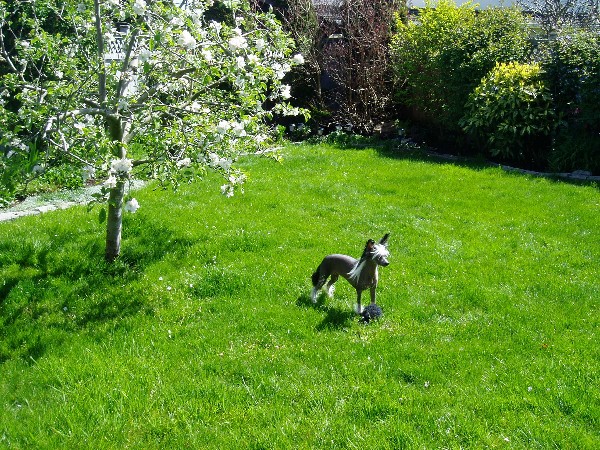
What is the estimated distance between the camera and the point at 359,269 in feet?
16.0

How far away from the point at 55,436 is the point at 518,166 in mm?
9212

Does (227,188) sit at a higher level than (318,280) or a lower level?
higher

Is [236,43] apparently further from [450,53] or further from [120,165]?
[450,53]

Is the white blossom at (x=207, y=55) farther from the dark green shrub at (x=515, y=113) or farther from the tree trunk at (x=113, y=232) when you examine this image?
the dark green shrub at (x=515, y=113)

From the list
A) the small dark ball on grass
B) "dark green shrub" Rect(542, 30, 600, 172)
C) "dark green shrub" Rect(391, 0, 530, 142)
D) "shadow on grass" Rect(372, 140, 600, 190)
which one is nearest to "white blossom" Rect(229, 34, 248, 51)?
the small dark ball on grass

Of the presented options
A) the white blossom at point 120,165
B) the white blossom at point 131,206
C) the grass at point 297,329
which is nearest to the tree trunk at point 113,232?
the grass at point 297,329

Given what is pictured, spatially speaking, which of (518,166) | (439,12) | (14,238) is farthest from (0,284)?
(439,12)

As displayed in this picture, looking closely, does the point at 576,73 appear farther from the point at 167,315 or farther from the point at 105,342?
the point at 105,342

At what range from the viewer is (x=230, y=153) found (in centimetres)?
524

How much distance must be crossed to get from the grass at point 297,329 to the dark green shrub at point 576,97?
1.82 meters

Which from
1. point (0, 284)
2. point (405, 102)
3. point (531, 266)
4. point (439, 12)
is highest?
point (439, 12)

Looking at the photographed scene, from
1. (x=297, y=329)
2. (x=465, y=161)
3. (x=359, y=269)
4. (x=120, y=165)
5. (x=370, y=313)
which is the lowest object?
(x=297, y=329)

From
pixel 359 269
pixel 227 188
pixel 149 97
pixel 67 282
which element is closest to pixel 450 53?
pixel 227 188

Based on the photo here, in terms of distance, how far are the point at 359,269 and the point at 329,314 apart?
0.61 meters
